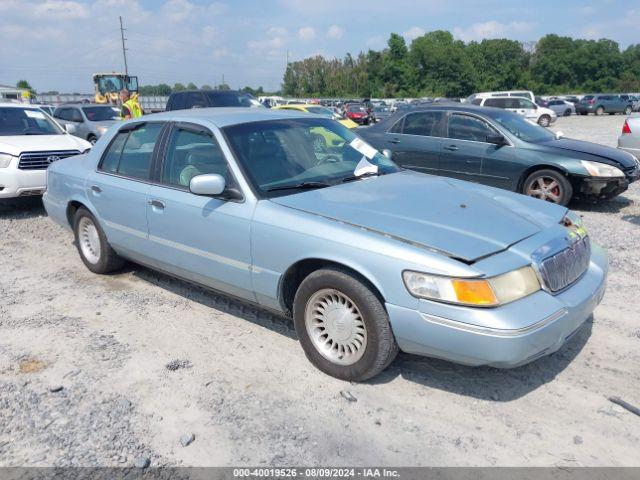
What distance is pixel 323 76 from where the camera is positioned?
9744 centimetres

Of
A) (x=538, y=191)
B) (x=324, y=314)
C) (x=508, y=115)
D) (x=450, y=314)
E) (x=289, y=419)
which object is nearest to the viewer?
(x=450, y=314)

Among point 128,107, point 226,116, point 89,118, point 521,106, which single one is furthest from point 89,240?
point 521,106

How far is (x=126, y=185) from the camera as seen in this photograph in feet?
15.3

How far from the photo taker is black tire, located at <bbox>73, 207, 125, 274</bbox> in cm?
518

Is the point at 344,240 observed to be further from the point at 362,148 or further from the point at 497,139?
the point at 497,139

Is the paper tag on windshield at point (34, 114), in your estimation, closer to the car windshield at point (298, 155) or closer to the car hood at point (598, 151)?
the car windshield at point (298, 155)

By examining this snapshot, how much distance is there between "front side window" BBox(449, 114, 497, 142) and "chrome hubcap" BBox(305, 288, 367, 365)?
5560 mm

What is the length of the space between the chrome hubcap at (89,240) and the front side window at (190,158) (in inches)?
57.1

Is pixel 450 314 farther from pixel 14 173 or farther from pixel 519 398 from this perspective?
pixel 14 173

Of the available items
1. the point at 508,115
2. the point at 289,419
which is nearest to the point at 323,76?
the point at 508,115

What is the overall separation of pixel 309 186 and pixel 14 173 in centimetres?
597

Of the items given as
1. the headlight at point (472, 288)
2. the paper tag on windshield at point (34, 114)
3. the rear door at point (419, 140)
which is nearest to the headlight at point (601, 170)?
the rear door at point (419, 140)

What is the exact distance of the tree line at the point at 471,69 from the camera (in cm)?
8600

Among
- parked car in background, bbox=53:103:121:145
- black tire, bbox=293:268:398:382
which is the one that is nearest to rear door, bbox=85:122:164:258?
black tire, bbox=293:268:398:382
